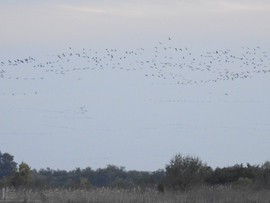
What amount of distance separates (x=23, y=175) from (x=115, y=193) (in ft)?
77.0

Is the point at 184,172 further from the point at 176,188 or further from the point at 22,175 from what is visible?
the point at 22,175

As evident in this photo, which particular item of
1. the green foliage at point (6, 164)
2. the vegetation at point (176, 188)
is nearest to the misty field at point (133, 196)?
the vegetation at point (176, 188)

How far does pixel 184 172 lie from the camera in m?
45.6

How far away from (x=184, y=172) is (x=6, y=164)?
62937 millimetres

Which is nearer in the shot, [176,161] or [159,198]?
[159,198]

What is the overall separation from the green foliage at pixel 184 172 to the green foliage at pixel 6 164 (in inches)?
2330

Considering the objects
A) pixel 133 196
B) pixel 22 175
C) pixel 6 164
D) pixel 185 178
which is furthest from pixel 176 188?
pixel 6 164

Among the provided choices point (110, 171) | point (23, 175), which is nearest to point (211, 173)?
point (23, 175)

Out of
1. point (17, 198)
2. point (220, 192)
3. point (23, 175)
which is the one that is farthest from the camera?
point (23, 175)

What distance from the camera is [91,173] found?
96250 millimetres

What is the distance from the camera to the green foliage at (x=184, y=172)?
45.2 m

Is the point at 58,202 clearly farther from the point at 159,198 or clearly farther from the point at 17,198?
the point at 159,198

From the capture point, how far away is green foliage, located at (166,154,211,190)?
4522 cm

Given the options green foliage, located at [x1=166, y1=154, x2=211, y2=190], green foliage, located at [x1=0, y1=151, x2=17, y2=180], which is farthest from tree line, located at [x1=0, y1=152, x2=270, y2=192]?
green foliage, located at [x1=0, y1=151, x2=17, y2=180]
